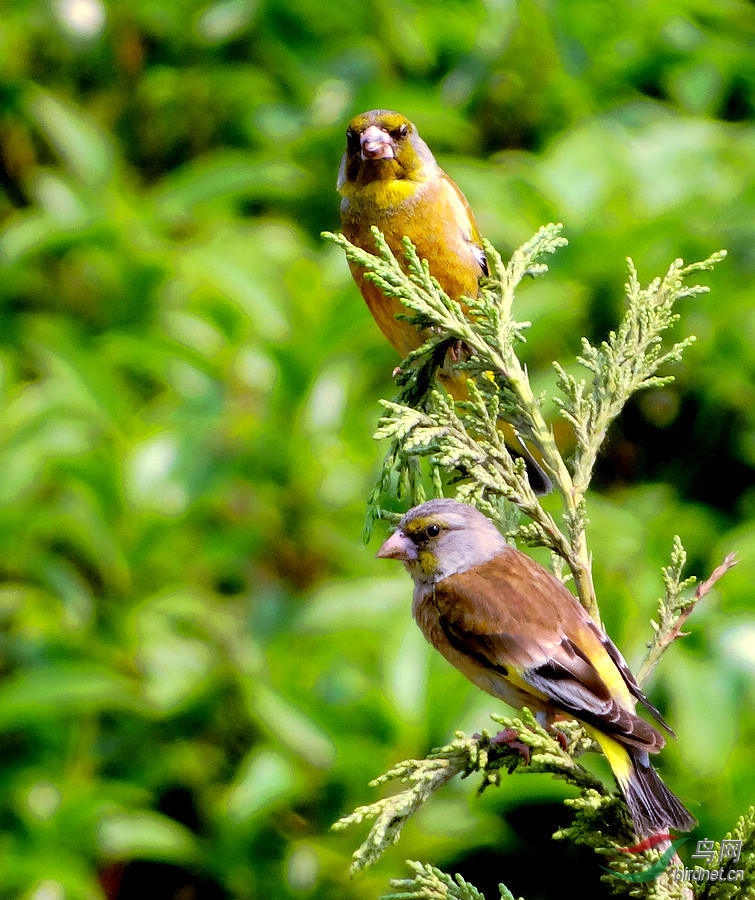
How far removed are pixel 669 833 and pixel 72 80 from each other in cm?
453

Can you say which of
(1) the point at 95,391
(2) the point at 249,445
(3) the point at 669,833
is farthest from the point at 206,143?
(3) the point at 669,833

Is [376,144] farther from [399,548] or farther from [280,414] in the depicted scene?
[280,414]

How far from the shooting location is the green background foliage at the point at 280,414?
3145 mm

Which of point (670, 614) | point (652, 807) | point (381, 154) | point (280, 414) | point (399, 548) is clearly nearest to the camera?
point (652, 807)

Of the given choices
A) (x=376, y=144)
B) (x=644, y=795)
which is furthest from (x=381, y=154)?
(x=644, y=795)

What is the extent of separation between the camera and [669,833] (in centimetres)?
121

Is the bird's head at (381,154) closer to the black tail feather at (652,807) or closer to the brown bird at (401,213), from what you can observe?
the brown bird at (401,213)

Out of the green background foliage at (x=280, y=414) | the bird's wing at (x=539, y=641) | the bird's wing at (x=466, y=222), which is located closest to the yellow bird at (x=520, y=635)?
the bird's wing at (x=539, y=641)

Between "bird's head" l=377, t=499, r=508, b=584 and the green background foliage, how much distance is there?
1346 mm

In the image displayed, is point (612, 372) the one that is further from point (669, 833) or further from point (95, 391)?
point (95, 391)

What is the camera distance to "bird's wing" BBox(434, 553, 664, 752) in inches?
53.5

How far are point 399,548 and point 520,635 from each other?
0.63 feet

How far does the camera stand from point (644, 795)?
1.23 m

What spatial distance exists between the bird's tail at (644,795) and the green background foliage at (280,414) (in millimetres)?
1639
